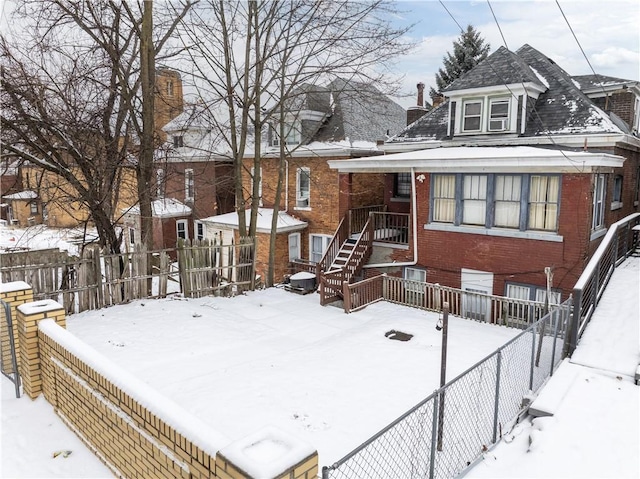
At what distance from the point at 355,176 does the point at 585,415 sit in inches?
607

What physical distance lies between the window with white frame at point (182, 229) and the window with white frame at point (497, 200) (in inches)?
715

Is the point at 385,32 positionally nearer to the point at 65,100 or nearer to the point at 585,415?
the point at 65,100

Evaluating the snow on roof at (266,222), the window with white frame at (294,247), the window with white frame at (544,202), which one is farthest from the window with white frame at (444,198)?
the window with white frame at (294,247)

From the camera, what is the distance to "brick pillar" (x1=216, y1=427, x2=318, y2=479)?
2.87m

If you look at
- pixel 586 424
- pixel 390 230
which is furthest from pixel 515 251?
pixel 586 424

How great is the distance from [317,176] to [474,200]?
9.07 m

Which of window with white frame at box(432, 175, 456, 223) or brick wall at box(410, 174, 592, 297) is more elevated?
window with white frame at box(432, 175, 456, 223)

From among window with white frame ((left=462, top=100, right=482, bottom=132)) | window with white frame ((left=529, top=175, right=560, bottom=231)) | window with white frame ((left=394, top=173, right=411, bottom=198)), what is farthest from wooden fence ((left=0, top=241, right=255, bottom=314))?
window with white frame ((left=462, top=100, right=482, bottom=132))

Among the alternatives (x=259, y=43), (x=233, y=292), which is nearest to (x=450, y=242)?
(x=233, y=292)

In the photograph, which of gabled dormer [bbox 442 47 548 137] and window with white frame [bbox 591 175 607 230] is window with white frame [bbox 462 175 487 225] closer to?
window with white frame [bbox 591 175 607 230]

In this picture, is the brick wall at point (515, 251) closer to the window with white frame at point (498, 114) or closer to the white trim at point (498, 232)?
the white trim at point (498, 232)

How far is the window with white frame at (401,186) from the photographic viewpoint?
62.6 feet

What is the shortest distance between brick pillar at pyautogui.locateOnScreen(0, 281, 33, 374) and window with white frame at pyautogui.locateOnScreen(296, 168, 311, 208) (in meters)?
15.6

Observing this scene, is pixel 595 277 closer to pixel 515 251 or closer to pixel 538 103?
pixel 515 251
